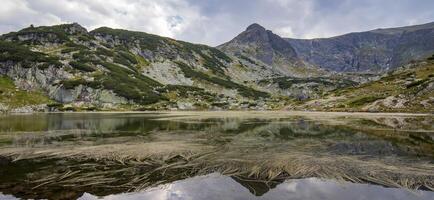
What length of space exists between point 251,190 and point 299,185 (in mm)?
2771

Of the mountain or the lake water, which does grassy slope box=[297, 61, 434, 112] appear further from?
the lake water

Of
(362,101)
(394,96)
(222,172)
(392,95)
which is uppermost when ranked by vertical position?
(392,95)

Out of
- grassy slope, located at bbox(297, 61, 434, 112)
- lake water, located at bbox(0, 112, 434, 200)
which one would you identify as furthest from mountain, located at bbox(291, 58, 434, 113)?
lake water, located at bbox(0, 112, 434, 200)

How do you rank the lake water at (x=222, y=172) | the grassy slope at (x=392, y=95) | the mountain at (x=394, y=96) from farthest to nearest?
1. the grassy slope at (x=392, y=95)
2. the mountain at (x=394, y=96)
3. the lake water at (x=222, y=172)

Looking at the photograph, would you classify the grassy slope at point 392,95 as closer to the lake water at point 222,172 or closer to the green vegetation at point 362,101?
the green vegetation at point 362,101

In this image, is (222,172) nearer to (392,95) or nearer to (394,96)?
(394,96)

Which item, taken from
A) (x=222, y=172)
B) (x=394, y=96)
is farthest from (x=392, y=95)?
(x=222, y=172)

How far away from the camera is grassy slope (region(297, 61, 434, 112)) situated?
10988 centimetres

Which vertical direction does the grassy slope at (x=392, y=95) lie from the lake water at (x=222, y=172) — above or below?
above

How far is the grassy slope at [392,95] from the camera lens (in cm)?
10988

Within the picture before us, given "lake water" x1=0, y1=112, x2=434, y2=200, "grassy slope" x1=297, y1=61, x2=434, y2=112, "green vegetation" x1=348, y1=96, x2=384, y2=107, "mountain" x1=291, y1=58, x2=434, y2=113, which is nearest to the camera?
"lake water" x1=0, y1=112, x2=434, y2=200

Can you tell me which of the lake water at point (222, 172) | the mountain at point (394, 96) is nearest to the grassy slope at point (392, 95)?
the mountain at point (394, 96)

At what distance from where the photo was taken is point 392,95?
5059 inches

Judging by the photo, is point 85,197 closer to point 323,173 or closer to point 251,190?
point 251,190
